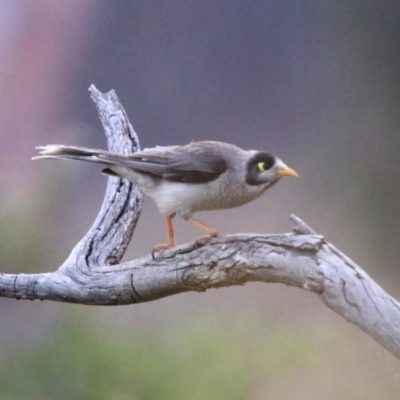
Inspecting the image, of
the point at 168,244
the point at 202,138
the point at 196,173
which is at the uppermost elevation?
the point at 202,138

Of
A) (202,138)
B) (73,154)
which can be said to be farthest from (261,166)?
(202,138)

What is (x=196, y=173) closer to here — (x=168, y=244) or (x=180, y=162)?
(x=180, y=162)

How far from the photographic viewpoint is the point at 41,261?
2.81 m

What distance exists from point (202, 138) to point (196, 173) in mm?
745

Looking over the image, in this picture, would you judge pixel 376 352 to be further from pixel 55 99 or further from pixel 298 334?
pixel 55 99

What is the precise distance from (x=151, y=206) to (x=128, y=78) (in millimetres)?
623

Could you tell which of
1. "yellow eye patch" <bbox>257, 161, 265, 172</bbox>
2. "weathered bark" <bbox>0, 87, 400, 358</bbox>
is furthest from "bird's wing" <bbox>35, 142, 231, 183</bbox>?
"weathered bark" <bbox>0, 87, 400, 358</bbox>

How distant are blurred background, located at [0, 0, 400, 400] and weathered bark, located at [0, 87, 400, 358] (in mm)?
227

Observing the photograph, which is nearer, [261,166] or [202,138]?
[261,166]

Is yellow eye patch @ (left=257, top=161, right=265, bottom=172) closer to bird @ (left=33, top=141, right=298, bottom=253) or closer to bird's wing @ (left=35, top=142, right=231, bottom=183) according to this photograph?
bird @ (left=33, top=141, right=298, bottom=253)

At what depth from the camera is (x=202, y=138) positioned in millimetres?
2758

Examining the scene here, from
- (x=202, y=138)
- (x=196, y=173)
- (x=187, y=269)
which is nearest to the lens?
(x=187, y=269)

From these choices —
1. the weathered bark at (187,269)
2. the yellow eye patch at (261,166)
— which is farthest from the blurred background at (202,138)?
the yellow eye patch at (261,166)

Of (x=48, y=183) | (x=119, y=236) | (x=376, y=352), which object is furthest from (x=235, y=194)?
(x=48, y=183)
